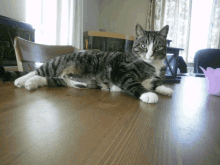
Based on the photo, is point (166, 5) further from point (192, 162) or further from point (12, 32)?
point (192, 162)

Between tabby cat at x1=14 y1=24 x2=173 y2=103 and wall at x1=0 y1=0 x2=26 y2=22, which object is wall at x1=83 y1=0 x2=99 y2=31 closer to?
wall at x1=0 y1=0 x2=26 y2=22

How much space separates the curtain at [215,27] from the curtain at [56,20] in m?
3.48

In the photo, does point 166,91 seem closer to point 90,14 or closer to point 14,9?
point 14,9

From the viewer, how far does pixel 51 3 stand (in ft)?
7.75

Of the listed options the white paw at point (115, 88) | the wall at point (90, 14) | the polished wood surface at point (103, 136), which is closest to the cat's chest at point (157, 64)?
the white paw at point (115, 88)

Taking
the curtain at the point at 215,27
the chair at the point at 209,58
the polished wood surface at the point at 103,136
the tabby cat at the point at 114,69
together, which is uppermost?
the curtain at the point at 215,27

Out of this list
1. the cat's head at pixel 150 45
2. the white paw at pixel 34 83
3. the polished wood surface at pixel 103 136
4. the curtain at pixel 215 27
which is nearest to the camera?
the polished wood surface at pixel 103 136

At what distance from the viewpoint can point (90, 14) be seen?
4.06 metres

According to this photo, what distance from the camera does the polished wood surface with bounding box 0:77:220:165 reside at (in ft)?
0.73

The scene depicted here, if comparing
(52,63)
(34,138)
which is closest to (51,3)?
(52,63)

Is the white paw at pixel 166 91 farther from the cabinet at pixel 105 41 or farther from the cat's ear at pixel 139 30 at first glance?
the cabinet at pixel 105 41

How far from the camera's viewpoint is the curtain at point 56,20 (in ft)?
6.92

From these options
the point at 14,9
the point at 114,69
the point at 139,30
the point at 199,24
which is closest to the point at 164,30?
the point at 139,30

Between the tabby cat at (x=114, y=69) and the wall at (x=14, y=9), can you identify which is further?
the wall at (x=14, y=9)
